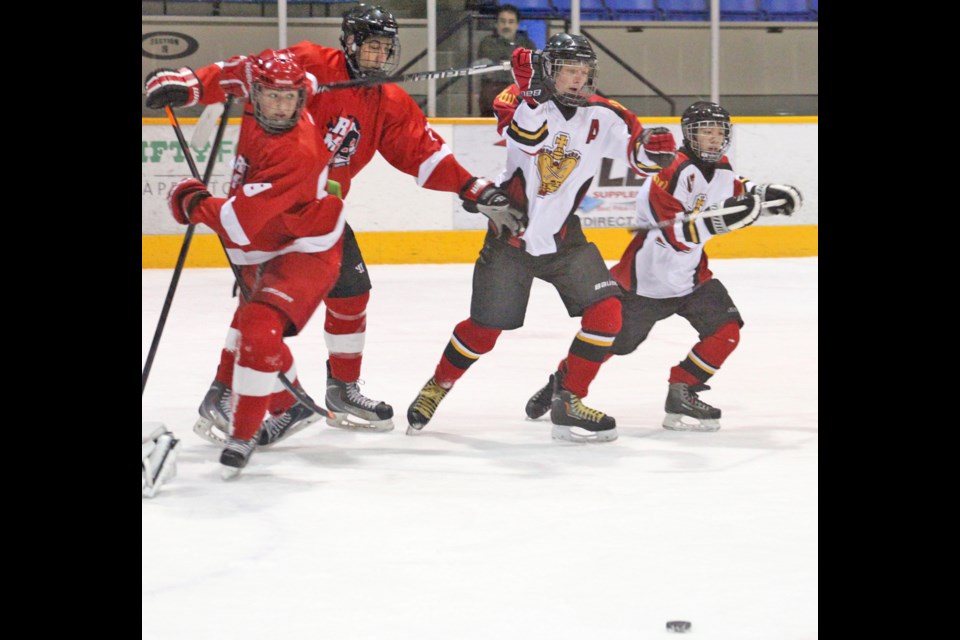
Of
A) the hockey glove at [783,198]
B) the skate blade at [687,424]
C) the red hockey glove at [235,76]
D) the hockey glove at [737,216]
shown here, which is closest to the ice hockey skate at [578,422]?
the skate blade at [687,424]

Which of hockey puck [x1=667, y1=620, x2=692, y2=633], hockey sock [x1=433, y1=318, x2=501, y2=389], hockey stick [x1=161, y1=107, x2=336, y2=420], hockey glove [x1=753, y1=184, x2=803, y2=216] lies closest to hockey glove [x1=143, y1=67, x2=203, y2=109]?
hockey stick [x1=161, y1=107, x2=336, y2=420]

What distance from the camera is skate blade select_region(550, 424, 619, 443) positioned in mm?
3361

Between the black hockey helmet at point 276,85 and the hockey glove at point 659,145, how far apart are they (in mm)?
926

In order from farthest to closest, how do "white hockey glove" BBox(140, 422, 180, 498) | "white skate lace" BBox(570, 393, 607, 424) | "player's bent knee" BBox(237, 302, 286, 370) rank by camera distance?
1. "white skate lace" BBox(570, 393, 607, 424)
2. "player's bent knee" BBox(237, 302, 286, 370)
3. "white hockey glove" BBox(140, 422, 180, 498)

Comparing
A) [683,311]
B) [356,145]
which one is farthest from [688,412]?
[356,145]

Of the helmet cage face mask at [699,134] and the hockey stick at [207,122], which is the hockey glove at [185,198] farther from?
the helmet cage face mask at [699,134]

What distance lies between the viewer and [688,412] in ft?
11.7

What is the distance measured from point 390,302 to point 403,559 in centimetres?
381

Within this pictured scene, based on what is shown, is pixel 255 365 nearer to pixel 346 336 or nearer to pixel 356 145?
pixel 346 336

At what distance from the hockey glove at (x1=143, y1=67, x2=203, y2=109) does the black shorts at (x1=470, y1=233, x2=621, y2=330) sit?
87cm

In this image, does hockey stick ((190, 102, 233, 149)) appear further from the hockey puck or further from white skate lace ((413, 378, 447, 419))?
the hockey puck
